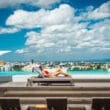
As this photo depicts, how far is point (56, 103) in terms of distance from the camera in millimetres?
5582

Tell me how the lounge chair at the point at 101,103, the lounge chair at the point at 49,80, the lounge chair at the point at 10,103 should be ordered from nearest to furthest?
the lounge chair at the point at 101,103, the lounge chair at the point at 10,103, the lounge chair at the point at 49,80

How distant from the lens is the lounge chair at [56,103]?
218 inches

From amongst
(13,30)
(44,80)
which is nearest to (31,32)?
(13,30)

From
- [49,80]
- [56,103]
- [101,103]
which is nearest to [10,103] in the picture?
[56,103]

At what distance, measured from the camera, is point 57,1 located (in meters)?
51.4

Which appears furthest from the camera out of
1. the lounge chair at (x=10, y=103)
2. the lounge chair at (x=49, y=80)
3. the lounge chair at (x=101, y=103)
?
the lounge chair at (x=49, y=80)

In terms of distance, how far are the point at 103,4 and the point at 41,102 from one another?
141 feet

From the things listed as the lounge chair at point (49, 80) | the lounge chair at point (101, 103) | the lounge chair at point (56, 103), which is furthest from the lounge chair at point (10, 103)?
the lounge chair at point (49, 80)

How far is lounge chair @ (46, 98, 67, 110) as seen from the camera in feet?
18.2

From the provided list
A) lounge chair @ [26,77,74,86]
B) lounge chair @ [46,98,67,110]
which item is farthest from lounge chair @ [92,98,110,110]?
lounge chair @ [26,77,74,86]

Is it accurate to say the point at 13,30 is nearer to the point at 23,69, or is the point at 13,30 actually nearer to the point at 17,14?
the point at 17,14

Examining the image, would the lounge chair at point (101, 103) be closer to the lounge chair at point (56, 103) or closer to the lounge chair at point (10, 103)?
the lounge chair at point (56, 103)

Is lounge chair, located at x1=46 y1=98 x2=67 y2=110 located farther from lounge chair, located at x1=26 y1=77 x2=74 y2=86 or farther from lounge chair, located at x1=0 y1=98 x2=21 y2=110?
lounge chair, located at x1=26 y1=77 x2=74 y2=86

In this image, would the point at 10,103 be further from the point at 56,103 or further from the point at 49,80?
the point at 49,80
